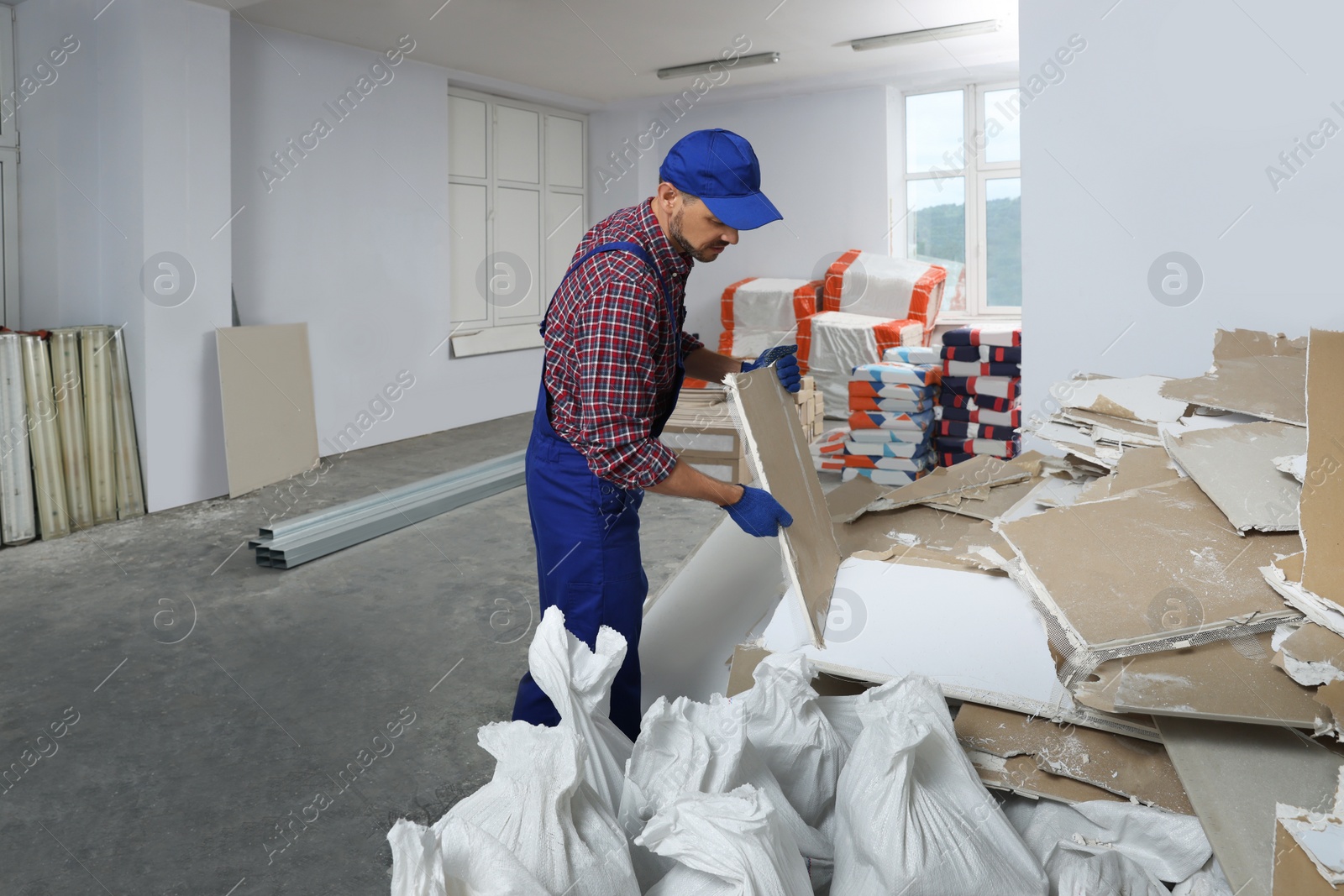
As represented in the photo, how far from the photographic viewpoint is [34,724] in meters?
2.87

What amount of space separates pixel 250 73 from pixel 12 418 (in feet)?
8.79

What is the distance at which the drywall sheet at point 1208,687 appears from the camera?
133cm

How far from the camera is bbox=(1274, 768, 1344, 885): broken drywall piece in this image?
1.06 m

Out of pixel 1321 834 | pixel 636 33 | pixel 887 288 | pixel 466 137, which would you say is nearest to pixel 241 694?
pixel 1321 834

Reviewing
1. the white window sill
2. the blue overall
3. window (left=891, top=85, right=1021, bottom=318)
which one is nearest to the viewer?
the blue overall

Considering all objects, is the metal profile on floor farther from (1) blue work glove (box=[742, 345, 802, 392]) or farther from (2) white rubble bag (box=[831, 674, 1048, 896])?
(2) white rubble bag (box=[831, 674, 1048, 896])

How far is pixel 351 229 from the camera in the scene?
22.3 ft

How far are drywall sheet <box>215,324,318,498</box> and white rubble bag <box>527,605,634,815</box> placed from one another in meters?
4.69

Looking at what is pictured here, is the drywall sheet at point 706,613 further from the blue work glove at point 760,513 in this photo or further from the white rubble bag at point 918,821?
the white rubble bag at point 918,821

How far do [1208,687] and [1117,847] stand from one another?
0.95 ft

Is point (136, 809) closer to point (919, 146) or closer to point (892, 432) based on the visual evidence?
point (892, 432)

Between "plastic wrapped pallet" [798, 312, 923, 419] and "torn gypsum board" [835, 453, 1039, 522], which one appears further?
"plastic wrapped pallet" [798, 312, 923, 419]

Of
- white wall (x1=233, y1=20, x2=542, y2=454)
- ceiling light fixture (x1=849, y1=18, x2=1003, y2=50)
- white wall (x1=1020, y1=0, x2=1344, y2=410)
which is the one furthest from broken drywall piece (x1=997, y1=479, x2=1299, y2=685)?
white wall (x1=233, y1=20, x2=542, y2=454)

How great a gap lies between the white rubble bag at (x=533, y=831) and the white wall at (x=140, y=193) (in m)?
4.85
